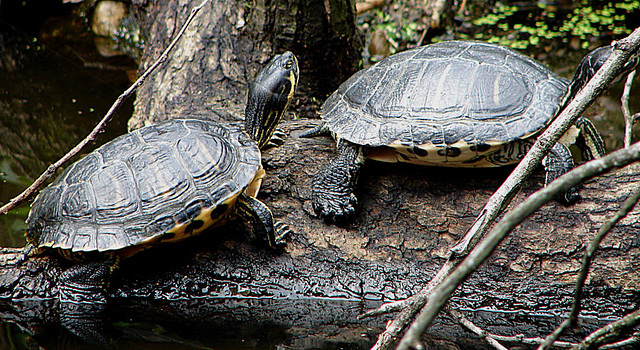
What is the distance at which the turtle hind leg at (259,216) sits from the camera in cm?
291

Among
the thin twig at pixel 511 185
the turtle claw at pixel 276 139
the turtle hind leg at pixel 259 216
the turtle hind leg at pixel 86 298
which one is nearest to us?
the thin twig at pixel 511 185

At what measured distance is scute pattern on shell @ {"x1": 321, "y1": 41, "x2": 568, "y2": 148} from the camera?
2.95 meters

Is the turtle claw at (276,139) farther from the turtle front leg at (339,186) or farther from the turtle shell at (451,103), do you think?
the turtle front leg at (339,186)

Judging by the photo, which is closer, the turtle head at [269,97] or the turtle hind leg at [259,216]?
the turtle hind leg at [259,216]

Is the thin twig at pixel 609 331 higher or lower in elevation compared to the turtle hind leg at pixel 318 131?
lower

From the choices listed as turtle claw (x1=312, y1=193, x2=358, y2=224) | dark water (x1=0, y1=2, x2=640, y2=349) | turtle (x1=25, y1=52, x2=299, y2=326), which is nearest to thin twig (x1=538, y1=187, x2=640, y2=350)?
dark water (x1=0, y1=2, x2=640, y2=349)

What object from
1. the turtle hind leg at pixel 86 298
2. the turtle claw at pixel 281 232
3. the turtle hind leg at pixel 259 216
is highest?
the turtle hind leg at pixel 259 216

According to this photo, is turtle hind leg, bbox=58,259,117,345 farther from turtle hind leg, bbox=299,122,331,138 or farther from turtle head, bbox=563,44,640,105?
turtle head, bbox=563,44,640,105

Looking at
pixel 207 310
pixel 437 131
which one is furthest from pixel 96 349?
pixel 437 131

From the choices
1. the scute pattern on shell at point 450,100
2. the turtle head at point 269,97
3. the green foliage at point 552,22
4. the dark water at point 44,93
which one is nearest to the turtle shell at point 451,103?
the scute pattern on shell at point 450,100

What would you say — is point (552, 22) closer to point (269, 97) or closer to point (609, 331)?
point (269, 97)

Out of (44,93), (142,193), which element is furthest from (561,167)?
(44,93)

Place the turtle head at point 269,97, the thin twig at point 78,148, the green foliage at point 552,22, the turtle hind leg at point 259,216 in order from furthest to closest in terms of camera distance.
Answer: the green foliage at point 552,22
the turtle head at point 269,97
the turtle hind leg at point 259,216
the thin twig at point 78,148

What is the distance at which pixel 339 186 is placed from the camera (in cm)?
308
